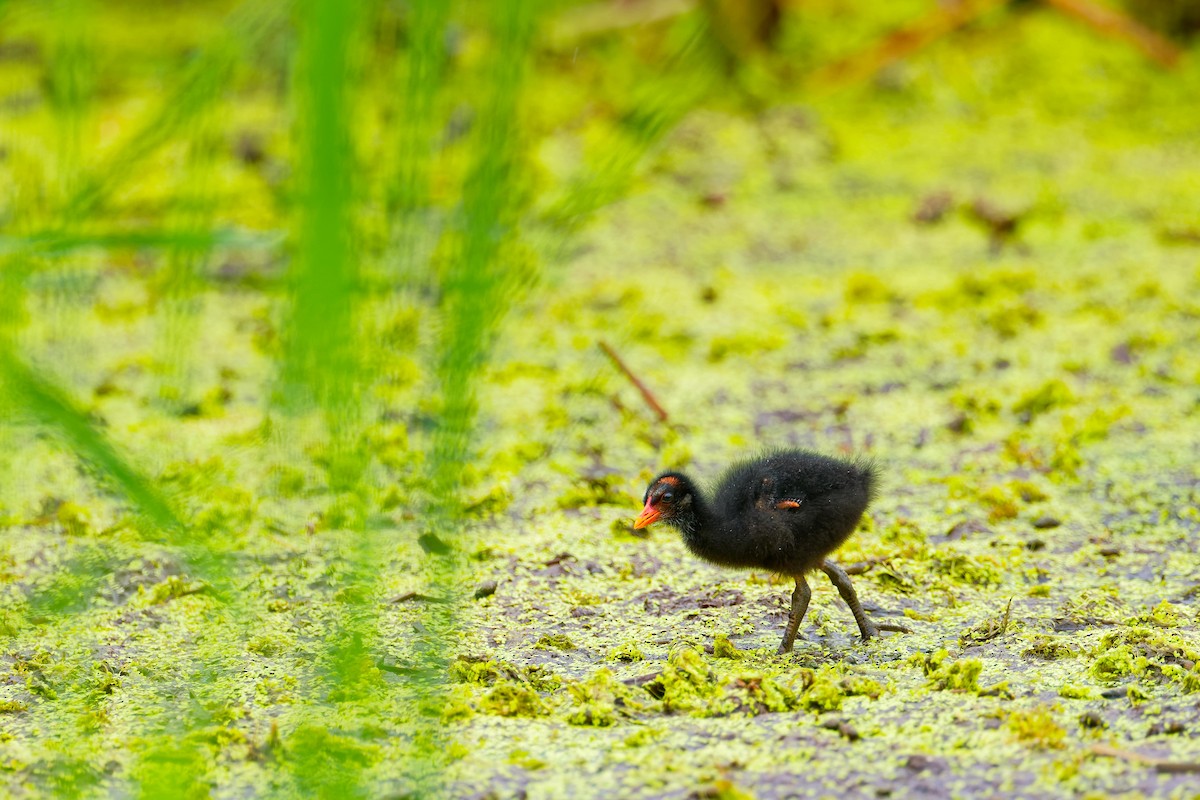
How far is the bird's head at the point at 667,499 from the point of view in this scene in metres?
2.48

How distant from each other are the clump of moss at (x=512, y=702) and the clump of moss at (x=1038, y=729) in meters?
0.69

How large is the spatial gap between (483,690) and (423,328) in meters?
1.63

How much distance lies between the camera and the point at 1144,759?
1.87 meters

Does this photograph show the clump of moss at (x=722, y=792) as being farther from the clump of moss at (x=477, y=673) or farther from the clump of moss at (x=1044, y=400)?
the clump of moss at (x=1044, y=400)

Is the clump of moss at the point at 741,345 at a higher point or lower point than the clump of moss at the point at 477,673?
higher

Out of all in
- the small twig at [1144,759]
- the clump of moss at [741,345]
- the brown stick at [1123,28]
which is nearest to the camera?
the small twig at [1144,759]

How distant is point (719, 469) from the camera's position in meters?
3.30

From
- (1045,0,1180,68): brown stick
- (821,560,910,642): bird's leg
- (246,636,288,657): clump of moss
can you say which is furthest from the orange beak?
(1045,0,1180,68): brown stick

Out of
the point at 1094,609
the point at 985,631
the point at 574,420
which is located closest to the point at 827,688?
the point at 985,631

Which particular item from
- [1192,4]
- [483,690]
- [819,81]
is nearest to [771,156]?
[819,81]

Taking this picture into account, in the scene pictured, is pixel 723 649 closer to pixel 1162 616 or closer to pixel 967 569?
pixel 967 569

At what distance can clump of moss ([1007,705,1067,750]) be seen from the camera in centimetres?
195

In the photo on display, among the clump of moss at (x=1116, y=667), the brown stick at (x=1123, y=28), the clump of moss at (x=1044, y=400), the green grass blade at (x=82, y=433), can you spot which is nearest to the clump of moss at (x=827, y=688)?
the clump of moss at (x=1116, y=667)

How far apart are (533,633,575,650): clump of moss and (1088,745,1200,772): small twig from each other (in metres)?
0.87
